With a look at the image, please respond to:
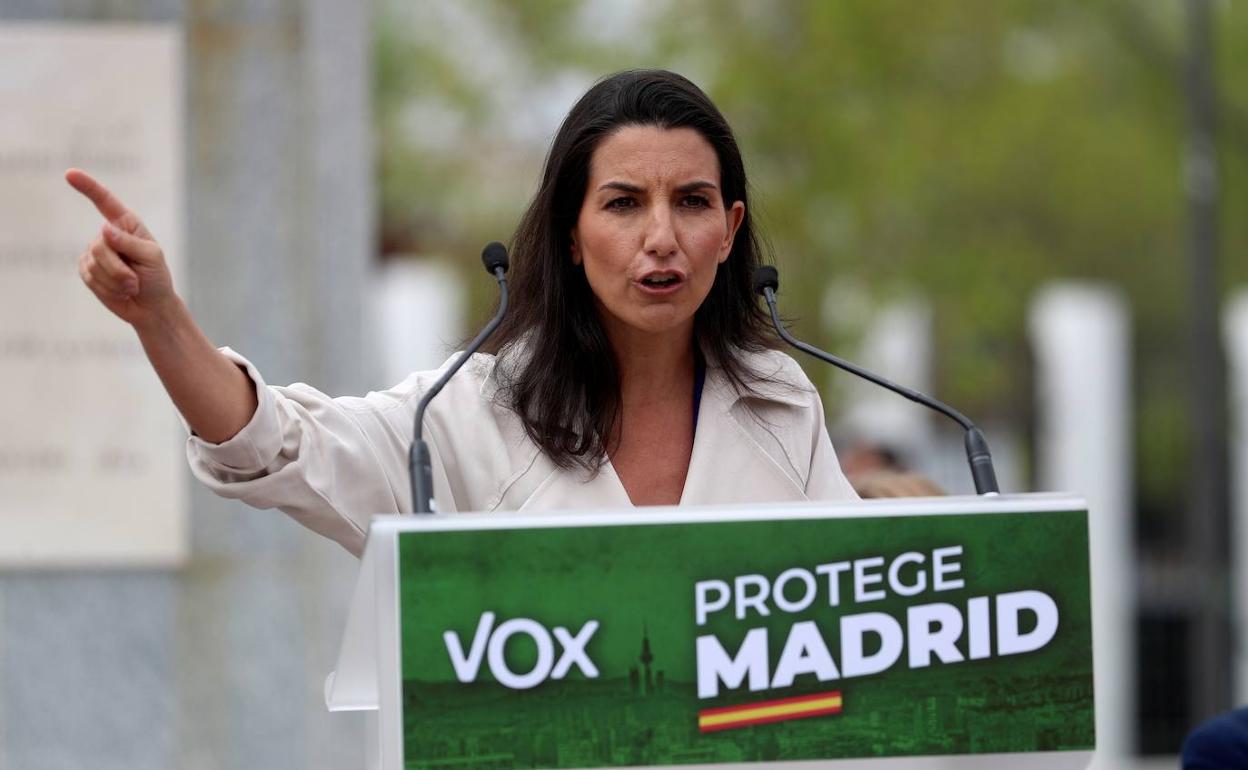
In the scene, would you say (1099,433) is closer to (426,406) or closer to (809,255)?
(809,255)

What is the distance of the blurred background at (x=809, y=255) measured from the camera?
5.96 metres

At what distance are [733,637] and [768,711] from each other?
0.32 feet

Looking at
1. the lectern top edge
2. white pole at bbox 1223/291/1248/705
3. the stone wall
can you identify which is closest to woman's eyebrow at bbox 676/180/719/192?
the lectern top edge

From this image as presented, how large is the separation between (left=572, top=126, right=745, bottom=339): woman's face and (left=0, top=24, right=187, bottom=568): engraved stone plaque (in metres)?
3.14

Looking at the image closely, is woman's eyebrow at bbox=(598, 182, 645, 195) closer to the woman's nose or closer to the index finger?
the woman's nose

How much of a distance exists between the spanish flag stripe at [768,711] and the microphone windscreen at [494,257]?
2.73 ft

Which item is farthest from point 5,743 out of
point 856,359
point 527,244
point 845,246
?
point 845,246

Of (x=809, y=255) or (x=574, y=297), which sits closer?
(x=574, y=297)

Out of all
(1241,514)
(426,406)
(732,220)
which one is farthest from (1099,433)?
(426,406)

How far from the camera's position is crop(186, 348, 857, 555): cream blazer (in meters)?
2.78

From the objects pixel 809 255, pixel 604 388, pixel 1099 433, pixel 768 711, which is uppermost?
pixel 809 255

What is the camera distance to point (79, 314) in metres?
5.92

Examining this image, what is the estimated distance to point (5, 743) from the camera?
5.82 m

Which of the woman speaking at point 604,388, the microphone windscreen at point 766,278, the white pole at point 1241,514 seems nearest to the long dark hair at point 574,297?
the woman speaking at point 604,388
